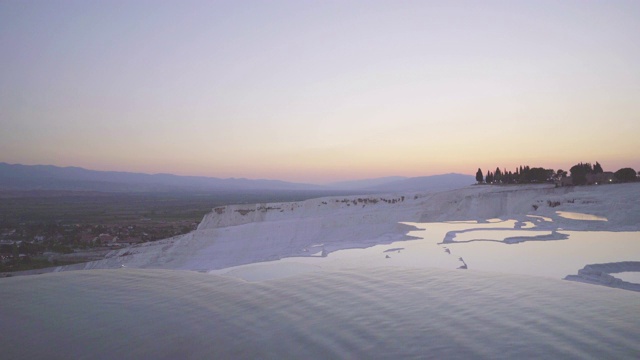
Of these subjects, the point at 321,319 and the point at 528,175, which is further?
the point at 528,175

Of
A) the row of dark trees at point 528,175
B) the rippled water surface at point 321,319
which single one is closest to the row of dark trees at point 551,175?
the row of dark trees at point 528,175

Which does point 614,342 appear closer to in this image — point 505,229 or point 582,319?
point 582,319

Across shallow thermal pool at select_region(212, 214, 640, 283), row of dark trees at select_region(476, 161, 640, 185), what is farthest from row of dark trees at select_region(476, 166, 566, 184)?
shallow thermal pool at select_region(212, 214, 640, 283)

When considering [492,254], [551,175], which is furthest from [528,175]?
[492,254]

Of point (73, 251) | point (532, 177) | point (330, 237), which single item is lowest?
point (73, 251)

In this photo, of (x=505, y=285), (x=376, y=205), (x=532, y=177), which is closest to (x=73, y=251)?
(x=376, y=205)

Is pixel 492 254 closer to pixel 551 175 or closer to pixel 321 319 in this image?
pixel 321 319
